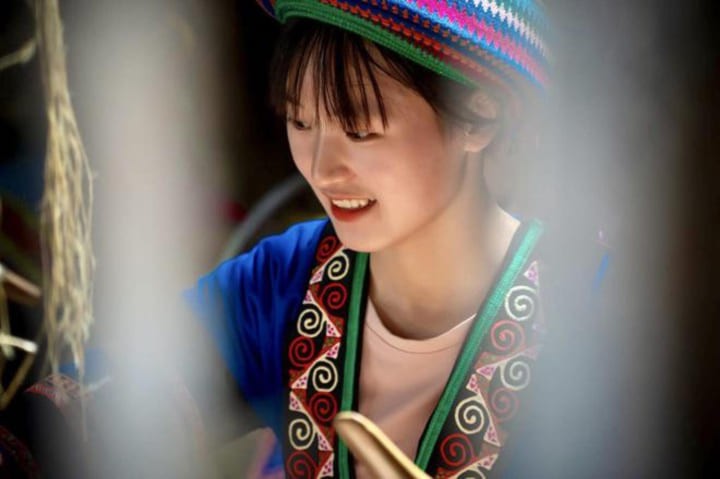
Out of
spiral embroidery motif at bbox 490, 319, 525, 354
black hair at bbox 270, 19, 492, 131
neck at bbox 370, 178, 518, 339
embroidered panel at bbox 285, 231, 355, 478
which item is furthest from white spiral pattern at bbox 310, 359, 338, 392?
black hair at bbox 270, 19, 492, 131

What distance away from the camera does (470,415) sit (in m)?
1.04

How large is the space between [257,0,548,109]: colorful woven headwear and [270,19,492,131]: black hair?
2cm

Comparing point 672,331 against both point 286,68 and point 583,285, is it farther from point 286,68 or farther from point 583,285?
point 286,68


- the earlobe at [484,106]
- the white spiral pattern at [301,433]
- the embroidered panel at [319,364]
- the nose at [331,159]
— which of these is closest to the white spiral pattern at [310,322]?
the embroidered panel at [319,364]

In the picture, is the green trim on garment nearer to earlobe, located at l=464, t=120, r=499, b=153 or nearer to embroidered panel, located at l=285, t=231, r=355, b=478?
embroidered panel, located at l=285, t=231, r=355, b=478

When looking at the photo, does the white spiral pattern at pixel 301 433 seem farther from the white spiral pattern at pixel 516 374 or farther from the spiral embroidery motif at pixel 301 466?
the white spiral pattern at pixel 516 374

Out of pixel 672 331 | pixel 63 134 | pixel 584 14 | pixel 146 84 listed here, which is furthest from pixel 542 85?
pixel 63 134

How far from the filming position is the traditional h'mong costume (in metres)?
0.92

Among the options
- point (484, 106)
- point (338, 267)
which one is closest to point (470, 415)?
point (338, 267)

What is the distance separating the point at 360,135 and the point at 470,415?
0.35m

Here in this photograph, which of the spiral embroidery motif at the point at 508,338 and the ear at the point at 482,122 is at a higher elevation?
the ear at the point at 482,122

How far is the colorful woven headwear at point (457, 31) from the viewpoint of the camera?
2.97ft

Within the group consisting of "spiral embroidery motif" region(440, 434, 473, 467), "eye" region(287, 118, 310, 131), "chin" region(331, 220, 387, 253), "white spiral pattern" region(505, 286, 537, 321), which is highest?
"eye" region(287, 118, 310, 131)

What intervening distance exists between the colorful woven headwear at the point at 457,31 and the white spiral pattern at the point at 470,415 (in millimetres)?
357
